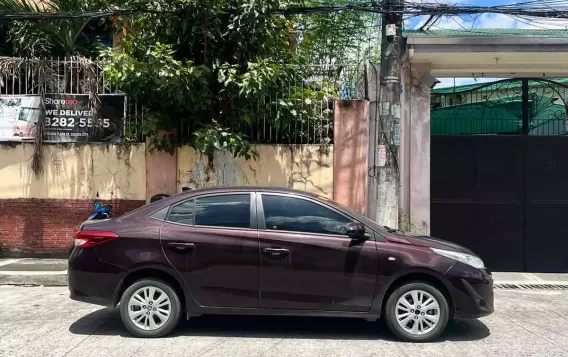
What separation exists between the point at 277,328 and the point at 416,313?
5.21 feet

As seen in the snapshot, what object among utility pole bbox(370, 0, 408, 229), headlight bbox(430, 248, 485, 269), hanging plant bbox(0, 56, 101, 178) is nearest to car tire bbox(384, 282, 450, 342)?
headlight bbox(430, 248, 485, 269)

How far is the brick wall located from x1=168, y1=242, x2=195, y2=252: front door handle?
15.9ft

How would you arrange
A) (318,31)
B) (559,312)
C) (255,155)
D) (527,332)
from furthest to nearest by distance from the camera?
(318,31)
(255,155)
(559,312)
(527,332)

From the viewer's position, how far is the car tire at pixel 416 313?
5.39 meters

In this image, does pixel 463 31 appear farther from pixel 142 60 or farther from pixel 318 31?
pixel 142 60

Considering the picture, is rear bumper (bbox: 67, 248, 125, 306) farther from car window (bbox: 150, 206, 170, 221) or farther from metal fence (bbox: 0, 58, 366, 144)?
metal fence (bbox: 0, 58, 366, 144)

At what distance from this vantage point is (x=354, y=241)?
538 cm

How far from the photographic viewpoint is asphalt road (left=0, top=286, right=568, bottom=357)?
5141 millimetres

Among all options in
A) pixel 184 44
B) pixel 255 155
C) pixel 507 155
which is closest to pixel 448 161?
pixel 507 155

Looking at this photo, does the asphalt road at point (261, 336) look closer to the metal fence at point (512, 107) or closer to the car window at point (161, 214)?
the car window at point (161, 214)

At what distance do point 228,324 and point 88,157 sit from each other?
17.4 feet

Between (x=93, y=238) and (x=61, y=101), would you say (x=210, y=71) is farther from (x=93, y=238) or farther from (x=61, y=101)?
(x=93, y=238)

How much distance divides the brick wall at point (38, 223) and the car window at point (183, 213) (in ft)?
15.3

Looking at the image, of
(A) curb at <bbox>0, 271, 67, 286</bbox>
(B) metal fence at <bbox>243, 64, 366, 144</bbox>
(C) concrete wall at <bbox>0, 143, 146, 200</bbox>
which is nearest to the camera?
(A) curb at <bbox>0, 271, 67, 286</bbox>
